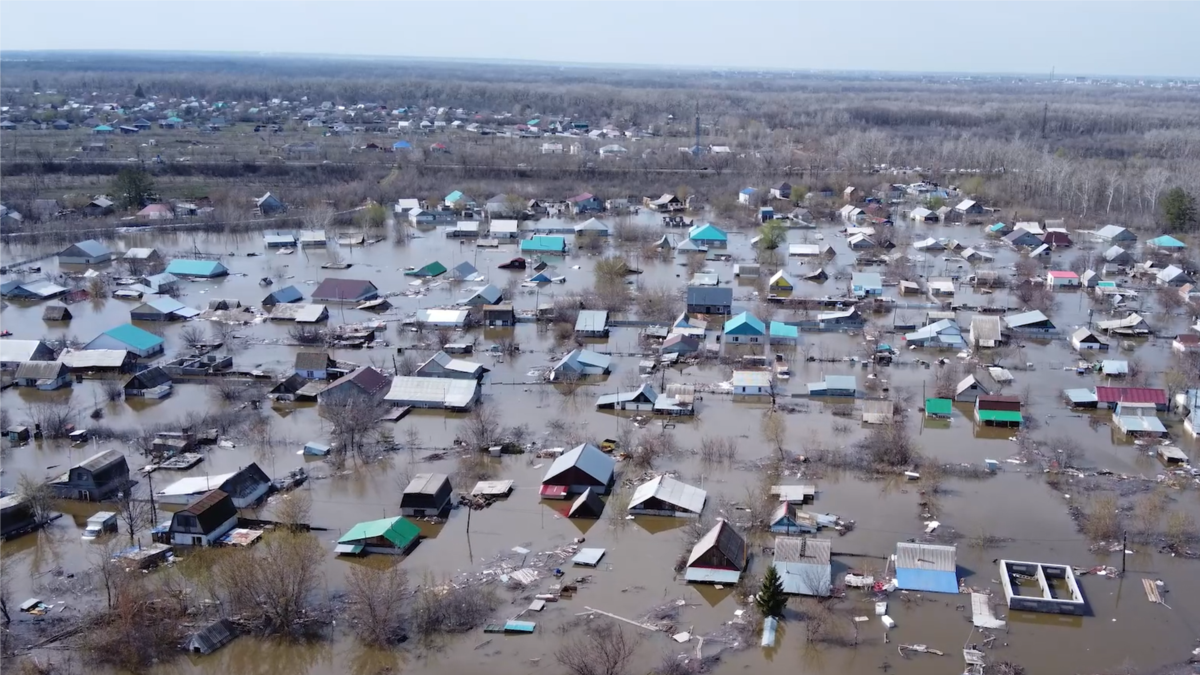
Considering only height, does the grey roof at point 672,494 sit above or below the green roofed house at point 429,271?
below

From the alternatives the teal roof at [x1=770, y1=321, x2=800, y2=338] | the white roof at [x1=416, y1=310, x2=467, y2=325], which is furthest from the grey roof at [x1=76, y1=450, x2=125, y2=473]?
the teal roof at [x1=770, y1=321, x2=800, y2=338]

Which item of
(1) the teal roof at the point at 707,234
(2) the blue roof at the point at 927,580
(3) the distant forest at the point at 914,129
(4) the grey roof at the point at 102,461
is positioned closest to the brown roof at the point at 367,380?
(4) the grey roof at the point at 102,461

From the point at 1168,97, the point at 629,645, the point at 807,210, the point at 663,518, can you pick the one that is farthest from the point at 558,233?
the point at 1168,97

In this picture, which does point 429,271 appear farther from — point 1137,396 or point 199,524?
point 1137,396

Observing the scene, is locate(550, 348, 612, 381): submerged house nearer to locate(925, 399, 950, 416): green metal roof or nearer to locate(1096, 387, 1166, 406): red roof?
locate(925, 399, 950, 416): green metal roof

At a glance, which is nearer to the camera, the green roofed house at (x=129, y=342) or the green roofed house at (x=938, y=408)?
the green roofed house at (x=938, y=408)

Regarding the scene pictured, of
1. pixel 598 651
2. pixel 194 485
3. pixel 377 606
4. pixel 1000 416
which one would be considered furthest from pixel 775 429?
pixel 194 485

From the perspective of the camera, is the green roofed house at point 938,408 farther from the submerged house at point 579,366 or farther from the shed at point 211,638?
the shed at point 211,638

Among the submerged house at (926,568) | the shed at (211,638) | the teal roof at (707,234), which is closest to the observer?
the shed at (211,638)
